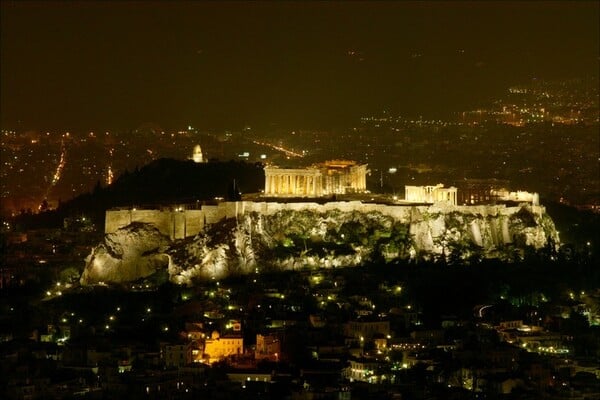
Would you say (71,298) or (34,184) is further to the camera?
(34,184)

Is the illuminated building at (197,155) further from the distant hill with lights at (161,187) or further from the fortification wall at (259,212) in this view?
the fortification wall at (259,212)

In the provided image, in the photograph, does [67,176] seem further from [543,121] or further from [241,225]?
[241,225]

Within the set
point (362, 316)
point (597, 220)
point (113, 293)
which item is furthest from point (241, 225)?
point (597, 220)

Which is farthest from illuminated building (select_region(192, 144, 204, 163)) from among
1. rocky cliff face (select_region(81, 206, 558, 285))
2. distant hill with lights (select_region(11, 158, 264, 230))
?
rocky cliff face (select_region(81, 206, 558, 285))

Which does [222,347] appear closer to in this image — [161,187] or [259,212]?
[259,212]

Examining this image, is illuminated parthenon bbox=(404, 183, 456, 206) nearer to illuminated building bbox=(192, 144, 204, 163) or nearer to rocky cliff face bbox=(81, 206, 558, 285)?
rocky cliff face bbox=(81, 206, 558, 285)

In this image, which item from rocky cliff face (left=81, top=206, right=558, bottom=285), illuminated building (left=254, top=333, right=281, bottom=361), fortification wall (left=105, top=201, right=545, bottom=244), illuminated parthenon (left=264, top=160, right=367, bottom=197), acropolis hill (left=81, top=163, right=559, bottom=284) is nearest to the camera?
illuminated building (left=254, top=333, right=281, bottom=361)
